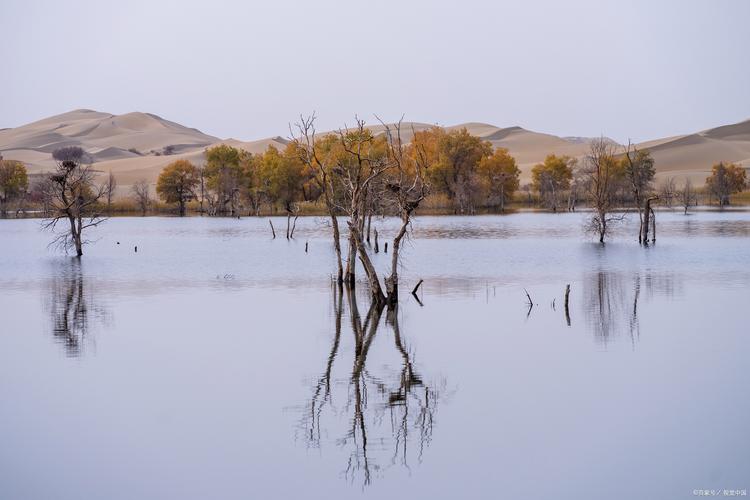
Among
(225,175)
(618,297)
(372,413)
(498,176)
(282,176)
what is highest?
(225,175)

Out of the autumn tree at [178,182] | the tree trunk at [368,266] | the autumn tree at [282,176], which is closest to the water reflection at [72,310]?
the tree trunk at [368,266]

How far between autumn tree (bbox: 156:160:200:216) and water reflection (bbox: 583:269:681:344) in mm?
84076

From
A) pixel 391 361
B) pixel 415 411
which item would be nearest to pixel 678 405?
pixel 415 411

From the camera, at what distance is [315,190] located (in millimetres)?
107438

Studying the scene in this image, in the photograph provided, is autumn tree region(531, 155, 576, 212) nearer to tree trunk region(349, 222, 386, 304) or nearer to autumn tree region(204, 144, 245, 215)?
autumn tree region(204, 144, 245, 215)

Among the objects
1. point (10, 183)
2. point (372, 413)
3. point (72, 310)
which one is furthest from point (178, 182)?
point (372, 413)

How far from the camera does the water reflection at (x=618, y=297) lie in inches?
933

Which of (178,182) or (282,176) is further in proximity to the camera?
(178,182)

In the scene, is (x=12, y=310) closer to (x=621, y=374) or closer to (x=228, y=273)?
(x=228, y=273)

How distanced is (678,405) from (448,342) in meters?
6.95

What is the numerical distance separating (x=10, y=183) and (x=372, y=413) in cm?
10467

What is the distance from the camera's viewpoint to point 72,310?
2808 cm

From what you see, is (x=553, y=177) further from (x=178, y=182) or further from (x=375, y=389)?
(x=375, y=389)

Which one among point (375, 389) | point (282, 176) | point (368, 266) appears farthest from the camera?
point (282, 176)
